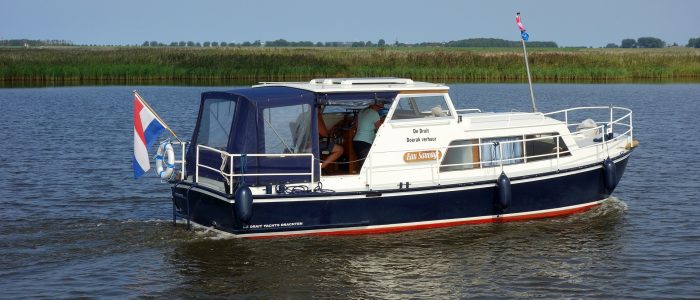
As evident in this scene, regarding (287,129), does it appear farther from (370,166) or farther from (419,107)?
(419,107)

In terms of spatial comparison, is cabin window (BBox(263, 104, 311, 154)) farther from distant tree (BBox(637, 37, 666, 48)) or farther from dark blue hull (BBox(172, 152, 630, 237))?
distant tree (BBox(637, 37, 666, 48))

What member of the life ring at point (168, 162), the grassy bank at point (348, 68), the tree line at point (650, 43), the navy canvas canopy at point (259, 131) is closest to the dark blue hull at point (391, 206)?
the life ring at point (168, 162)

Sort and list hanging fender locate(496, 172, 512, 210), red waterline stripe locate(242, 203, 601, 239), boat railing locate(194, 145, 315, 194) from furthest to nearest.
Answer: hanging fender locate(496, 172, 512, 210) → red waterline stripe locate(242, 203, 601, 239) → boat railing locate(194, 145, 315, 194)

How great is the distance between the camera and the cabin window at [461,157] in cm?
1644

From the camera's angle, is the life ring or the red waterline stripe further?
the life ring

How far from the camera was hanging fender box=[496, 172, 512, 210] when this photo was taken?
16031 millimetres

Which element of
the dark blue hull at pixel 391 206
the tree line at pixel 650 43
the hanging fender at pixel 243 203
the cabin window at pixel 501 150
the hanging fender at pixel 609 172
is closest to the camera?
the hanging fender at pixel 243 203

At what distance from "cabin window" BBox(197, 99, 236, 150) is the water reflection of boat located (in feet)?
0.06

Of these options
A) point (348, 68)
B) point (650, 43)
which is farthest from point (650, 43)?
point (348, 68)

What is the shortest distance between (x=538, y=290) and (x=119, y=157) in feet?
47.8

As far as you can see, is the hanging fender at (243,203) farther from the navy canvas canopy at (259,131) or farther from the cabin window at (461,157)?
the cabin window at (461,157)

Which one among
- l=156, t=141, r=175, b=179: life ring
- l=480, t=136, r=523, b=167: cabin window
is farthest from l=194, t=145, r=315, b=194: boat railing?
l=480, t=136, r=523, b=167: cabin window

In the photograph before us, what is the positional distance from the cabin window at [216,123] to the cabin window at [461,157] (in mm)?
3796

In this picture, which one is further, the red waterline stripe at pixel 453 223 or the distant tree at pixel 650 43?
the distant tree at pixel 650 43
